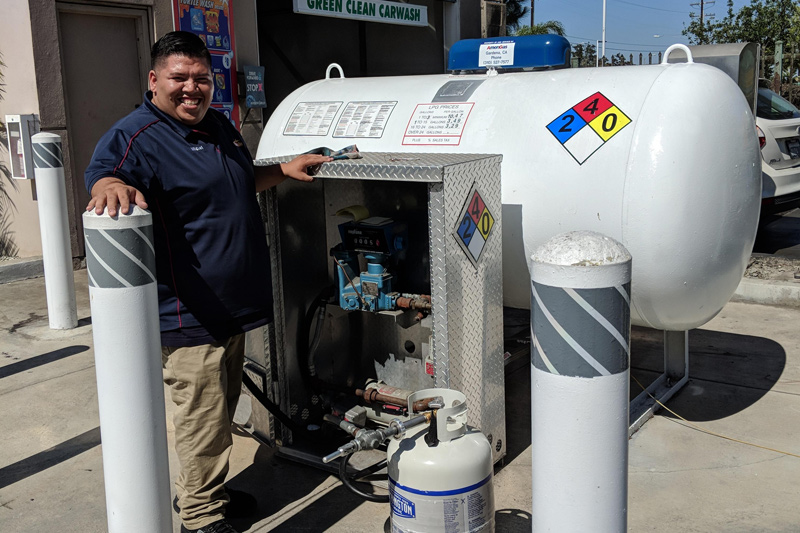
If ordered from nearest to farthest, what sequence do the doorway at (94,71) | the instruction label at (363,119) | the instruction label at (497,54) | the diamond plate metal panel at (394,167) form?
1. the diamond plate metal panel at (394,167)
2. the instruction label at (363,119)
3. the instruction label at (497,54)
4. the doorway at (94,71)

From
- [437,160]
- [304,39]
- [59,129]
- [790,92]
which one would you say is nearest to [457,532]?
[437,160]

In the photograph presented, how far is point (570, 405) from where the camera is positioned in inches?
84.4

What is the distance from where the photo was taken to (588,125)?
12.0 ft

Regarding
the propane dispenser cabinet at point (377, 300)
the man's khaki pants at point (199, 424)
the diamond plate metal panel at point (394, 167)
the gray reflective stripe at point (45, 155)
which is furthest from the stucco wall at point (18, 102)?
the man's khaki pants at point (199, 424)

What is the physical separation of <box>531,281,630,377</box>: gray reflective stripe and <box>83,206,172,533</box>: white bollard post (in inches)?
49.2

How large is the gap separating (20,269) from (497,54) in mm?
5227

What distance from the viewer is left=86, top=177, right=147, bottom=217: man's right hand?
235 centimetres

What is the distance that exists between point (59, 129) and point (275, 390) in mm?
4768

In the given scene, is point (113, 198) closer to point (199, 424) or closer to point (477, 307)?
point (199, 424)

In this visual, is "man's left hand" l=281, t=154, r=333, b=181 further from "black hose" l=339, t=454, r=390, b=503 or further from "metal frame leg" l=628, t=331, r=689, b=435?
"metal frame leg" l=628, t=331, r=689, b=435

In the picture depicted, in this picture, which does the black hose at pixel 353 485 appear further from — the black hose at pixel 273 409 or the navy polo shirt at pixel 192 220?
the navy polo shirt at pixel 192 220

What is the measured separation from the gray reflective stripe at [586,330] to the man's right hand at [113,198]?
4.26 ft

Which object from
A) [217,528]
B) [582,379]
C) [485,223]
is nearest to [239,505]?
[217,528]

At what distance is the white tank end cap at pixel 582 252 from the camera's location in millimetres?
2111
